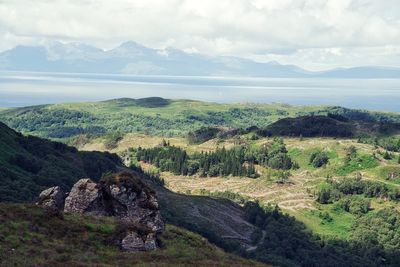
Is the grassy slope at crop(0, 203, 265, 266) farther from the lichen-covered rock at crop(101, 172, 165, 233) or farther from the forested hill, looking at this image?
the forested hill

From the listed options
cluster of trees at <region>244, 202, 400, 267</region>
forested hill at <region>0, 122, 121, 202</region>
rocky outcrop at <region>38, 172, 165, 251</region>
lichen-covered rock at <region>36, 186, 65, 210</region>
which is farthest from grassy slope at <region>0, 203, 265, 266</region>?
cluster of trees at <region>244, 202, 400, 267</region>

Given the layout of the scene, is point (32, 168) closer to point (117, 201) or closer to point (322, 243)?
point (322, 243)

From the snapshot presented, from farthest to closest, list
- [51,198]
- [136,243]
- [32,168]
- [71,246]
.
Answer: [32,168], [51,198], [136,243], [71,246]

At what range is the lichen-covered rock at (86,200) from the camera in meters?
58.2

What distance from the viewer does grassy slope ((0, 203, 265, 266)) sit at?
40188 mm

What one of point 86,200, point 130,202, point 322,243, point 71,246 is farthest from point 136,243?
point 322,243

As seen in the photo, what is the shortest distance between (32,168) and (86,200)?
361 ft

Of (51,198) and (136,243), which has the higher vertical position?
(51,198)

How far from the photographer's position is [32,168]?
6294 inches

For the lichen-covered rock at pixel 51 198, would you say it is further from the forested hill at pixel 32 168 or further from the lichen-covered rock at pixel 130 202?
A: the forested hill at pixel 32 168

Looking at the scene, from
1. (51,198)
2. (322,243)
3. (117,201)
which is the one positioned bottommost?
(322,243)

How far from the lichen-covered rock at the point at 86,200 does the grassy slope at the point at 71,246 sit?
18.7 feet

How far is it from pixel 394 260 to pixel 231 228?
53.7m

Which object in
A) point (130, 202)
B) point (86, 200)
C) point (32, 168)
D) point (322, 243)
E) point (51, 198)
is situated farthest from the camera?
point (322, 243)
